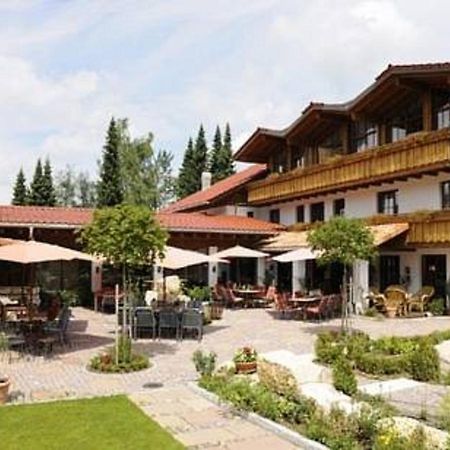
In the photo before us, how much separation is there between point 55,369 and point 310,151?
79.6ft

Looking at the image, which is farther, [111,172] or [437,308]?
[111,172]

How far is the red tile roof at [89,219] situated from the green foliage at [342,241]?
807 cm

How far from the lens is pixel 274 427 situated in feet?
30.1

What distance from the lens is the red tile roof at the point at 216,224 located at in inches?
1223

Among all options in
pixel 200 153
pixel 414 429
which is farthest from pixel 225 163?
pixel 414 429

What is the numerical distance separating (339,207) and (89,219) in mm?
13176

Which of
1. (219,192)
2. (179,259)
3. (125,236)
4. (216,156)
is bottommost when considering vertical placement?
(179,259)

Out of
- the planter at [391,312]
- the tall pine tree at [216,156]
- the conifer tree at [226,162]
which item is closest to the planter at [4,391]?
the planter at [391,312]

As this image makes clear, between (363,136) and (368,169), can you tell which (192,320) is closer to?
(368,169)

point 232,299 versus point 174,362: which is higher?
point 232,299

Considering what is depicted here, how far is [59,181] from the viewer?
83.3 metres

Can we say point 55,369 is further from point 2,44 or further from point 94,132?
point 94,132

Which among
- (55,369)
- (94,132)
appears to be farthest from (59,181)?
(55,369)

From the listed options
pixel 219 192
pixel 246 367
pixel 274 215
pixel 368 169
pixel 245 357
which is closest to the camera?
pixel 246 367
